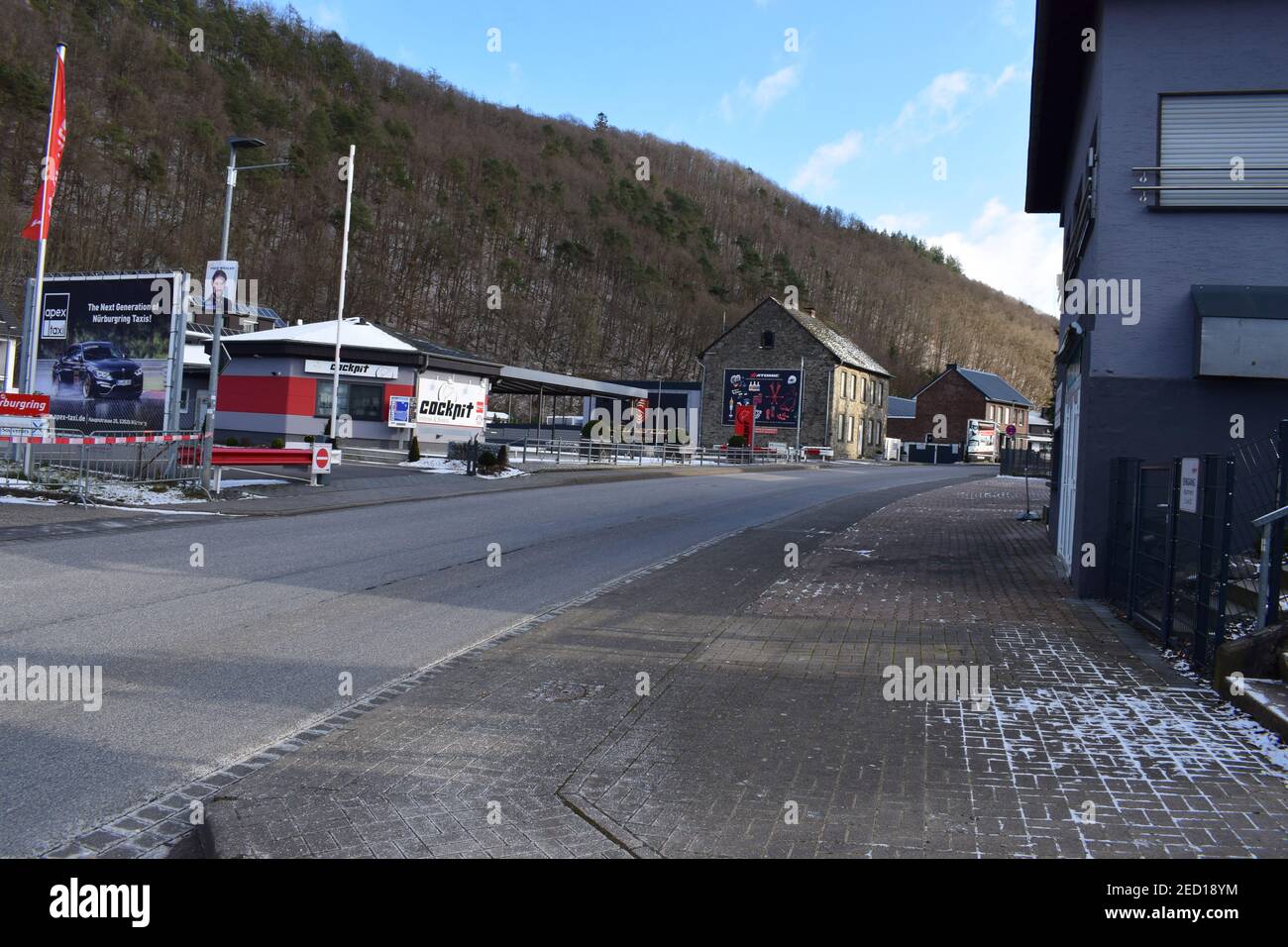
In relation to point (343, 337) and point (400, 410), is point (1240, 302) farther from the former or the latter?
point (343, 337)

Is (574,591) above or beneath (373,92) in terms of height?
beneath

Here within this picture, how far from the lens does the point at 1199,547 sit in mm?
7695

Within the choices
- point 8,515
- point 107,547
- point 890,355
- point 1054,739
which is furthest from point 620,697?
point 890,355

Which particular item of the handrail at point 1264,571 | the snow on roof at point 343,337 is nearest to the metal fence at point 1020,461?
the snow on roof at point 343,337

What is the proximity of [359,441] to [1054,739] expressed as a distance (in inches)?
1355

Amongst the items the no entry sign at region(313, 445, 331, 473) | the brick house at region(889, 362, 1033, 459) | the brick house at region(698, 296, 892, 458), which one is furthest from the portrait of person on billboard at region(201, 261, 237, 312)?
the brick house at region(889, 362, 1033, 459)

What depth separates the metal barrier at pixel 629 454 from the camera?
4094 centimetres

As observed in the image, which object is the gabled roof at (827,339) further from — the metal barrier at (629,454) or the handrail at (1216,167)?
the handrail at (1216,167)

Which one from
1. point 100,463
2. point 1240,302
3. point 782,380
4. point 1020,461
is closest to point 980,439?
point 782,380

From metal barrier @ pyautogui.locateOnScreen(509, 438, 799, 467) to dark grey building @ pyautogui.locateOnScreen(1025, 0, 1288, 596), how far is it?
2716 cm

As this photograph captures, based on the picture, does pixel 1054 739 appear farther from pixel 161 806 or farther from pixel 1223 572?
pixel 161 806

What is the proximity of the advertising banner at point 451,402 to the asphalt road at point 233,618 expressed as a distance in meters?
20.0

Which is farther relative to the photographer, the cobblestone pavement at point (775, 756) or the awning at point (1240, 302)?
the awning at point (1240, 302)
